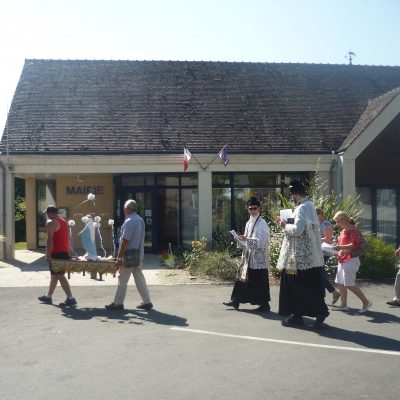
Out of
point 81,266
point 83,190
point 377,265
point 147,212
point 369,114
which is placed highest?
point 369,114

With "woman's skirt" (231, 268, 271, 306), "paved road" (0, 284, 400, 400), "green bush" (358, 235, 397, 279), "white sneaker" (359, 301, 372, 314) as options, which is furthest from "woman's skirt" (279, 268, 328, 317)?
"green bush" (358, 235, 397, 279)

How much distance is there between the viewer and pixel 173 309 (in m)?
9.21

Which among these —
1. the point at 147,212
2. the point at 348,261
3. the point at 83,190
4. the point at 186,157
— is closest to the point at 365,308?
the point at 348,261

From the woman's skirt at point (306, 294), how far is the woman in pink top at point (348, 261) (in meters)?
1.30

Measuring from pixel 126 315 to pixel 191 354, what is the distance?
8.20ft

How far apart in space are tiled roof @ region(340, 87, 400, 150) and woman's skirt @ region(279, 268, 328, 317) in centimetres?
952

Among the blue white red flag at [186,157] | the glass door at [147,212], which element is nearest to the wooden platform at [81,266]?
the blue white red flag at [186,157]

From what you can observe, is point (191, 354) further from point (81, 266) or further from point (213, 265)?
point (213, 265)

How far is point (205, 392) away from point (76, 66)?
17135 mm

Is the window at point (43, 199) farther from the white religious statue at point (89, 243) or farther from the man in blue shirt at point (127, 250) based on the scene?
the man in blue shirt at point (127, 250)

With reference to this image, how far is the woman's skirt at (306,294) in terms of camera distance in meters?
7.62

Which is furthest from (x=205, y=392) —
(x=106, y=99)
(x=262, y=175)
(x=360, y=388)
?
(x=106, y=99)

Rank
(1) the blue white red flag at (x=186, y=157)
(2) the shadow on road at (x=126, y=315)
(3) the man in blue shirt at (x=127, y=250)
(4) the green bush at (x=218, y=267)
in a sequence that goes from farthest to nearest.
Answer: (1) the blue white red flag at (x=186, y=157) → (4) the green bush at (x=218, y=267) → (3) the man in blue shirt at (x=127, y=250) → (2) the shadow on road at (x=126, y=315)

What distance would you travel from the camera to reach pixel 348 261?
8930mm
